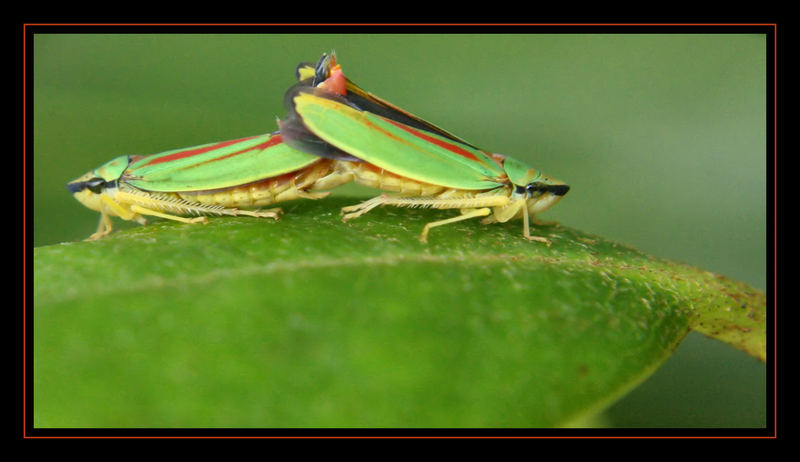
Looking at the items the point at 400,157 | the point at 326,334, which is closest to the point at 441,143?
the point at 400,157

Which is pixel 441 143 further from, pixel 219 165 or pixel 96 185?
pixel 96 185

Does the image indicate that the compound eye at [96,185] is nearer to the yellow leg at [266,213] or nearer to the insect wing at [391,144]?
the yellow leg at [266,213]

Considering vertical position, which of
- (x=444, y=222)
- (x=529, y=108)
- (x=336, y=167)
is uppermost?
(x=529, y=108)

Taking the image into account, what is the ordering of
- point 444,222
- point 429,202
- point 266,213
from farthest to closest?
1. point 429,202
2. point 266,213
3. point 444,222

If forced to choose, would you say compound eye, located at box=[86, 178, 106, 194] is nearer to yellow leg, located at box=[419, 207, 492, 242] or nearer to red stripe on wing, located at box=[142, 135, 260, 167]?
red stripe on wing, located at box=[142, 135, 260, 167]

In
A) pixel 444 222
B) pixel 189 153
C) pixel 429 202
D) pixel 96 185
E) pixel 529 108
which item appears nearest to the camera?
pixel 444 222

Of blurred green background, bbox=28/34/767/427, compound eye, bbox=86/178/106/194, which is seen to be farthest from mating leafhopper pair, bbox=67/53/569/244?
blurred green background, bbox=28/34/767/427

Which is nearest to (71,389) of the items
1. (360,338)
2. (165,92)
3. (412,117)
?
(360,338)
